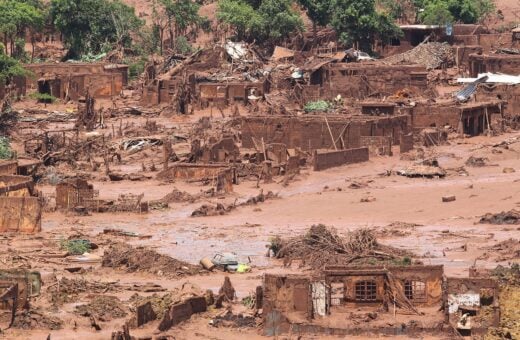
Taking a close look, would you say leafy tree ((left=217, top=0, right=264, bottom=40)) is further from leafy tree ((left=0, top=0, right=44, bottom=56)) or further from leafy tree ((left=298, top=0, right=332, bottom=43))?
leafy tree ((left=0, top=0, right=44, bottom=56))

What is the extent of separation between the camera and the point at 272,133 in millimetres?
51906

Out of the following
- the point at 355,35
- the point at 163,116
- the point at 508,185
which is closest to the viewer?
the point at 508,185

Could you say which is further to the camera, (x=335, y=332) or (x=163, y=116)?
(x=163, y=116)

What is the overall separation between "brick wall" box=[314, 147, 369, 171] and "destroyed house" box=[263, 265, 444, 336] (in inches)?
707

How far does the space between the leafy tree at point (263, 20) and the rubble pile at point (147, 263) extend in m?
42.8

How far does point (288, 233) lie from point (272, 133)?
14.3 m

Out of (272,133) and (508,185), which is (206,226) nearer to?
(508,185)

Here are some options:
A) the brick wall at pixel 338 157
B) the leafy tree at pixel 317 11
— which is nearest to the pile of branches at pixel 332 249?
the brick wall at pixel 338 157

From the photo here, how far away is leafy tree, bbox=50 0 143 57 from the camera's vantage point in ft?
249

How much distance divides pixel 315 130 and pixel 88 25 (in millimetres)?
27586

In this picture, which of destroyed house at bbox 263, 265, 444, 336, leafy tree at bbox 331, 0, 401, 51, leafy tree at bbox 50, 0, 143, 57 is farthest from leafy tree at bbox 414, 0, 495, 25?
destroyed house at bbox 263, 265, 444, 336

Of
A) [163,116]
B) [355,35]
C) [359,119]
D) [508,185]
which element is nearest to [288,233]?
[508,185]

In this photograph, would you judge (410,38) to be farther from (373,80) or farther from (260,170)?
(260,170)

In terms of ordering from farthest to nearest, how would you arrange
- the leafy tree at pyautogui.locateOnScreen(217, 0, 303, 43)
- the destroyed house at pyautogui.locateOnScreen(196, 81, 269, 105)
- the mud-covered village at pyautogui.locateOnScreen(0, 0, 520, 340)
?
the leafy tree at pyautogui.locateOnScreen(217, 0, 303, 43) → the destroyed house at pyautogui.locateOnScreen(196, 81, 269, 105) → the mud-covered village at pyautogui.locateOnScreen(0, 0, 520, 340)
